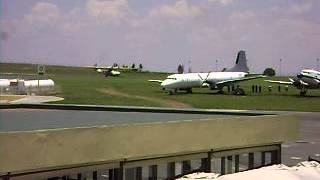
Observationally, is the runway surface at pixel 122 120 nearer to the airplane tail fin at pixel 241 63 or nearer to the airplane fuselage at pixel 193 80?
the airplane fuselage at pixel 193 80

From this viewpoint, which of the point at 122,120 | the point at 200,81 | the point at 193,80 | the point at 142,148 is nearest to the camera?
the point at 142,148

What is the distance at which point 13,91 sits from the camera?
2950 inches

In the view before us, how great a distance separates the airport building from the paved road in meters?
10.8

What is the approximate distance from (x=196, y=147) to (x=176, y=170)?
0.78 m

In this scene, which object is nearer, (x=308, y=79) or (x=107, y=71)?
(x=308, y=79)

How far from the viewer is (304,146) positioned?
3669 centimetres

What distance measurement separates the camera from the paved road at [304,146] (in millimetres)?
31031

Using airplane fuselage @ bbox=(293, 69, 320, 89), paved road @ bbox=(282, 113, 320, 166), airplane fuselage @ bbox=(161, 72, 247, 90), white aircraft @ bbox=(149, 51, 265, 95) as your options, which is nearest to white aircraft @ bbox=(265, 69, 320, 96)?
airplane fuselage @ bbox=(293, 69, 320, 89)

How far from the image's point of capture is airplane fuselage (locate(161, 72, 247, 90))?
88.4 m

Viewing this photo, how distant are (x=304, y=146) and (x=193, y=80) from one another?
53396 millimetres

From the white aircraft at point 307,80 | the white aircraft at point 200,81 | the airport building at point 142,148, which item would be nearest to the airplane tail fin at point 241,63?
the white aircraft at point 200,81

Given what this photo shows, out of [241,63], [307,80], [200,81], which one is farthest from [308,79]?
[241,63]

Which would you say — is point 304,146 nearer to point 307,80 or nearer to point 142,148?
point 142,148

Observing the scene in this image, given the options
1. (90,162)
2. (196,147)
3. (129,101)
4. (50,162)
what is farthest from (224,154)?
(129,101)
